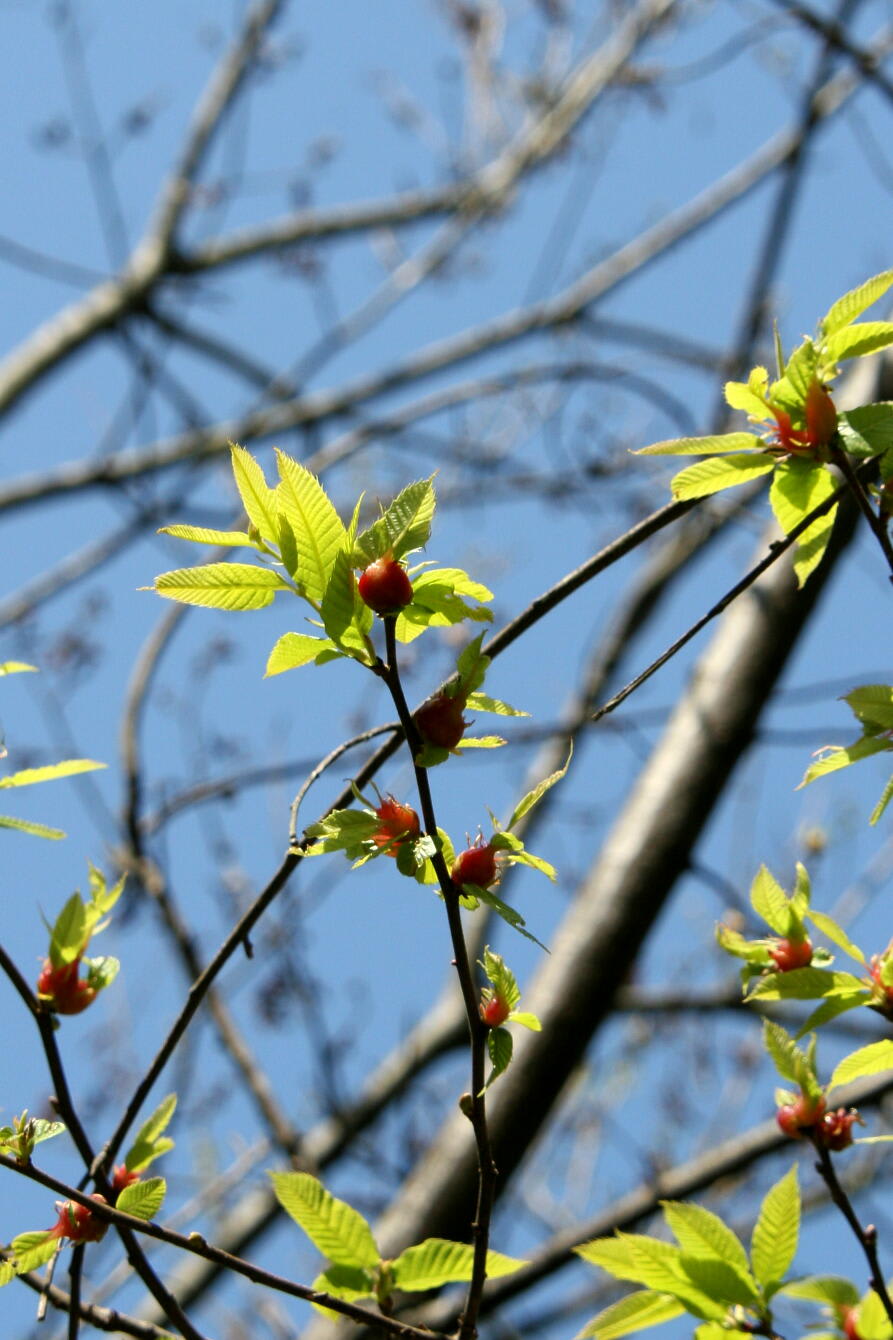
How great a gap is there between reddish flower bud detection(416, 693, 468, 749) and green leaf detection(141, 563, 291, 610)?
6.3 inches

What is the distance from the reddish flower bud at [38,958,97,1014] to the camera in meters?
1.11

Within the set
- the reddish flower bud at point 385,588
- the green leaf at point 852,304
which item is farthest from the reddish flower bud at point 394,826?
the green leaf at point 852,304

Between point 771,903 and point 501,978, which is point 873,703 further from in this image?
point 501,978

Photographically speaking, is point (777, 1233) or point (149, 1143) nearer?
point (777, 1233)

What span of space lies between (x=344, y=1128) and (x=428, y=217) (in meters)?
4.80

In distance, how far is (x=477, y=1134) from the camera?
880 mm

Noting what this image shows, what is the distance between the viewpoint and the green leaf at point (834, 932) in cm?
102

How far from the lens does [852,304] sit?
0.96 m

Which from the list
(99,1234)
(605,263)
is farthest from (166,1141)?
(605,263)

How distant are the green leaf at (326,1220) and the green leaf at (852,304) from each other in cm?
87

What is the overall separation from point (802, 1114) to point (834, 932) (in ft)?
0.65

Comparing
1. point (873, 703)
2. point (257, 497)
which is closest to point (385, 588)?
point (257, 497)

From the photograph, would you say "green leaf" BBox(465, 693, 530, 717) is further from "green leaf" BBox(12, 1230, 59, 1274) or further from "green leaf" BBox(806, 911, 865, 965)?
"green leaf" BBox(12, 1230, 59, 1274)

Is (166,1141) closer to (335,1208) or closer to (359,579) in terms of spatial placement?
(335,1208)
